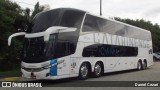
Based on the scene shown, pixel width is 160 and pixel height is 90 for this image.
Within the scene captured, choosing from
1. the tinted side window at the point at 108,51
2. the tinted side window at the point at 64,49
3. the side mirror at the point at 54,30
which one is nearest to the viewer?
the side mirror at the point at 54,30

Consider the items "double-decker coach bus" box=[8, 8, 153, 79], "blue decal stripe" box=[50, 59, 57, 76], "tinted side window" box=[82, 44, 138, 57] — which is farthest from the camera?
"tinted side window" box=[82, 44, 138, 57]

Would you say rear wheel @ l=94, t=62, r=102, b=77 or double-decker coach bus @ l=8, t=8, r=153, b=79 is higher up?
double-decker coach bus @ l=8, t=8, r=153, b=79

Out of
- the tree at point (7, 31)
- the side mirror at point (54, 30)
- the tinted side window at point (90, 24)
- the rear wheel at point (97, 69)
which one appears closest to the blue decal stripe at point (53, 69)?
the side mirror at point (54, 30)

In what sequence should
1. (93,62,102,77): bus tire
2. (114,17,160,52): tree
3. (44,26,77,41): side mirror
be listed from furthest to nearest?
(114,17,160,52): tree, (93,62,102,77): bus tire, (44,26,77,41): side mirror

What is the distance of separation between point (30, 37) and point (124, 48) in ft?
28.5

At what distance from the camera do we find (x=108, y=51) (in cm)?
1750

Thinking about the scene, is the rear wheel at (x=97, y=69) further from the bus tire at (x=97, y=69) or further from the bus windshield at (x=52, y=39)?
the bus windshield at (x=52, y=39)

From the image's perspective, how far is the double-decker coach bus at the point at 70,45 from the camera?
1291cm

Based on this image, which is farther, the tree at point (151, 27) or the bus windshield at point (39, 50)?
the tree at point (151, 27)

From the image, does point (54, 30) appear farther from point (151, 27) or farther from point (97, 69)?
point (151, 27)

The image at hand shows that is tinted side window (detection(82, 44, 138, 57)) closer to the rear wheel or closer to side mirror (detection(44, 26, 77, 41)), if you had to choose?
the rear wheel

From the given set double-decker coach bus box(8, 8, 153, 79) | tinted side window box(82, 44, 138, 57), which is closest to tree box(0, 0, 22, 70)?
double-decker coach bus box(8, 8, 153, 79)

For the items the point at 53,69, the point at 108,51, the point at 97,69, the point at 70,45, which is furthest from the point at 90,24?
the point at 53,69

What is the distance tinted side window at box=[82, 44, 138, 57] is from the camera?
15547mm
